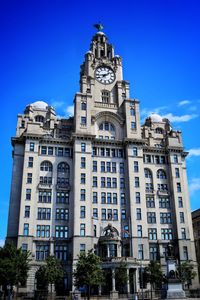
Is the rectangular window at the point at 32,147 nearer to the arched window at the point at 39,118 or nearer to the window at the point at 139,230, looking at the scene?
the arched window at the point at 39,118

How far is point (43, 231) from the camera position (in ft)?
265

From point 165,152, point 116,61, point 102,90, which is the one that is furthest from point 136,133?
point 116,61

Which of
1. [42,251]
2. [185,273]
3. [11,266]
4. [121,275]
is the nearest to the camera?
[11,266]

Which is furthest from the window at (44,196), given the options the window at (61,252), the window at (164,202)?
the window at (164,202)

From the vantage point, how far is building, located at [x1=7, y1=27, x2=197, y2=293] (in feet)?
262

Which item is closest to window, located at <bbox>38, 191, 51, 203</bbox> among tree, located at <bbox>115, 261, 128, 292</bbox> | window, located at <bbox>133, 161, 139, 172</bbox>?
window, located at <bbox>133, 161, 139, 172</bbox>

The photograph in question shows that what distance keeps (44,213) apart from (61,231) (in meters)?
6.29

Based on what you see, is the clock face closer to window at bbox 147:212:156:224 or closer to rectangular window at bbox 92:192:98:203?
rectangular window at bbox 92:192:98:203

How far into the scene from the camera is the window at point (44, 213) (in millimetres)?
81819

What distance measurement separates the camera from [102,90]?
103m

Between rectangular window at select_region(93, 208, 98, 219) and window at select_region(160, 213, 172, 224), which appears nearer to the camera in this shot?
rectangular window at select_region(93, 208, 98, 219)

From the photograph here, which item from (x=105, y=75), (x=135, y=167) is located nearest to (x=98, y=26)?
(x=105, y=75)

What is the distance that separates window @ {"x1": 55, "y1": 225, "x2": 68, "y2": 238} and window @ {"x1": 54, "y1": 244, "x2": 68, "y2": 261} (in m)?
2.43

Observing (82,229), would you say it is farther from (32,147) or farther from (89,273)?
(32,147)
